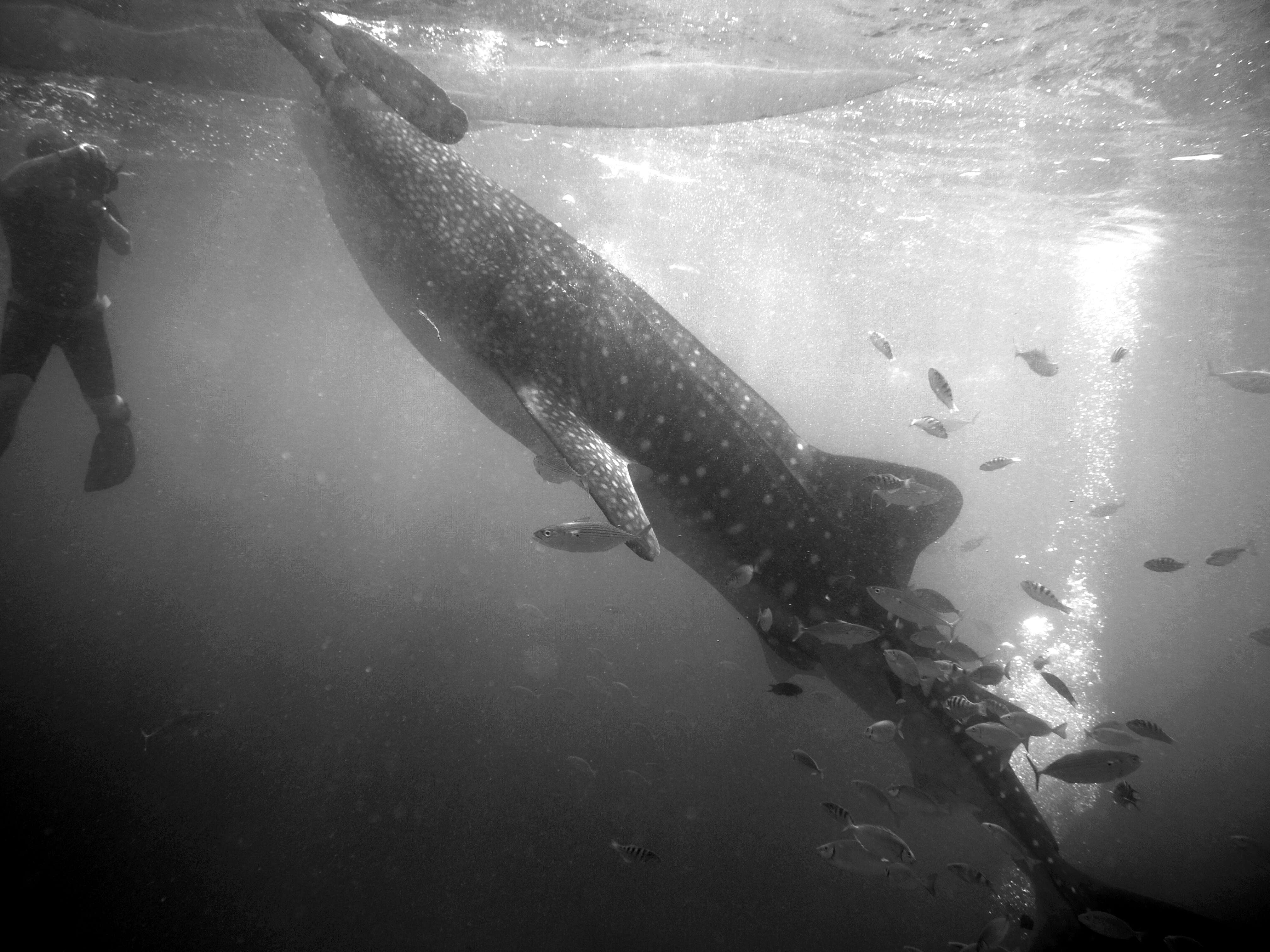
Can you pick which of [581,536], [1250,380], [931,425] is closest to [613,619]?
[931,425]

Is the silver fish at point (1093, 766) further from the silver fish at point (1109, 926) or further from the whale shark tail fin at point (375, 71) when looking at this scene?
the whale shark tail fin at point (375, 71)

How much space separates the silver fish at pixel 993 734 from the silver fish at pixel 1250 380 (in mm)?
5972

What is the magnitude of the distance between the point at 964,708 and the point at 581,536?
12.3 ft

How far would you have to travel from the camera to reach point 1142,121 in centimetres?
1148

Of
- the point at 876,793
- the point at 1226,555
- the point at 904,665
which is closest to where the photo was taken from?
the point at 904,665

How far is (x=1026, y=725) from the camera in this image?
457 cm

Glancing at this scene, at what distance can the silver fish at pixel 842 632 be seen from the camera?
14.8 ft

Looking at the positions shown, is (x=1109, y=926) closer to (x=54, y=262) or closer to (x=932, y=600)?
(x=932, y=600)

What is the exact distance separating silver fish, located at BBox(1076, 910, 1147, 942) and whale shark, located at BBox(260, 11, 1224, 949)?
11 centimetres

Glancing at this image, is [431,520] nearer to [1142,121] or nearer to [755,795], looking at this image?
[755,795]

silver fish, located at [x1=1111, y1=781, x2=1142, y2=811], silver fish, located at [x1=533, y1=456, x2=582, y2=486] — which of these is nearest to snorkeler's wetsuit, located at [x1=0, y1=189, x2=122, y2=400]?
silver fish, located at [x1=533, y1=456, x2=582, y2=486]

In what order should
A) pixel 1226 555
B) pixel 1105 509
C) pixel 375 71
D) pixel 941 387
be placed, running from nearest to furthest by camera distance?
1. pixel 375 71
2. pixel 941 387
3. pixel 1226 555
4. pixel 1105 509

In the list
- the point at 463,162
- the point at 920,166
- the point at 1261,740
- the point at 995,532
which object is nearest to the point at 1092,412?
the point at 995,532

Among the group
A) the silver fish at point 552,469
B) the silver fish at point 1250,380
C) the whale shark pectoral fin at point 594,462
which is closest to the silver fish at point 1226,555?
the silver fish at point 1250,380
